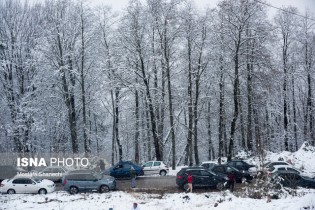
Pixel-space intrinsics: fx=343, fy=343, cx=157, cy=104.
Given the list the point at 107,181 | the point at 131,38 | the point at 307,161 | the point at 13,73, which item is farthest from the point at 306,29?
the point at 13,73

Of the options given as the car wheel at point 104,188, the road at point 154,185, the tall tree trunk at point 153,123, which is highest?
the tall tree trunk at point 153,123

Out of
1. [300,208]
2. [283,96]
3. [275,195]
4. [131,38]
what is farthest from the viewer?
[283,96]

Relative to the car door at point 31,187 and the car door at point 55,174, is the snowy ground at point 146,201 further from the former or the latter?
the car door at point 55,174

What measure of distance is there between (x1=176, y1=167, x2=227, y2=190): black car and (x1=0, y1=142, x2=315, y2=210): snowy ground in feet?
6.00

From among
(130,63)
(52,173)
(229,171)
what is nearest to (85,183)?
(52,173)

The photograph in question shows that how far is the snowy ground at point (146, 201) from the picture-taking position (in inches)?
650

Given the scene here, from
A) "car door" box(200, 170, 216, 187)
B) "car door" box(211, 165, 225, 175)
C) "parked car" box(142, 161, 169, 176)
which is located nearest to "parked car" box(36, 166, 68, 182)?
"parked car" box(142, 161, 169, 176)

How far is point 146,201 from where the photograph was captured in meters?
19.8

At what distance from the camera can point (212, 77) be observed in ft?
119

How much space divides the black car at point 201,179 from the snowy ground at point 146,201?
6.00 feet

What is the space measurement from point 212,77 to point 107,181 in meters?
17.6

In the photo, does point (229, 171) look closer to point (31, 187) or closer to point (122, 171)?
point (122, 171)

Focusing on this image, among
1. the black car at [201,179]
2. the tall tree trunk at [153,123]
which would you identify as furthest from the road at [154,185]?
Answer: the tall tree trunk at [153,123]

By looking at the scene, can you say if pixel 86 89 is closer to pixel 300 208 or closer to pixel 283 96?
pixel 283 96
